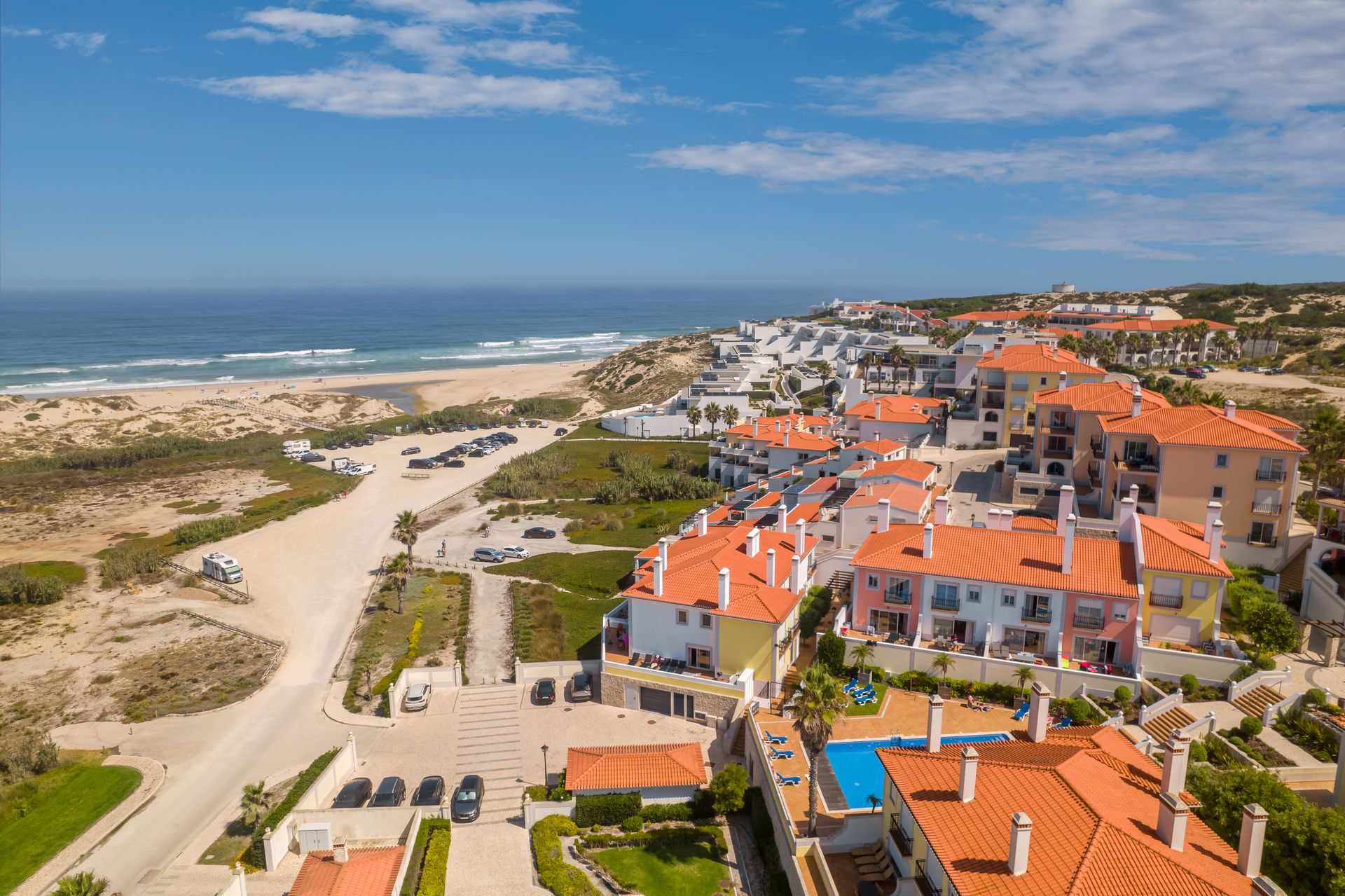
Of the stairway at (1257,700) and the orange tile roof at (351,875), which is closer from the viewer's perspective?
the orange tile roof at (351,875)

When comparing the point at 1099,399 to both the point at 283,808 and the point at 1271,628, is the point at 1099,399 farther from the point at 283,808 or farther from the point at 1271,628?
the point at 283,808

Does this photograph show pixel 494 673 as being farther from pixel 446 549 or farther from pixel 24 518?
pixel 24 518

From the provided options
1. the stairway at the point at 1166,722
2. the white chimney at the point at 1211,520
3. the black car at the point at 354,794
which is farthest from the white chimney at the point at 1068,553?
the black car at the point at 354,794

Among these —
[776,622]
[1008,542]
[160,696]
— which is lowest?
[160,696]

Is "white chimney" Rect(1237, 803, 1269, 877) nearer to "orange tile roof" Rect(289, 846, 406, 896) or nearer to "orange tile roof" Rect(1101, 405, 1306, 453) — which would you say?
"orange tile roof" Rect(289, 846, 406, 896)

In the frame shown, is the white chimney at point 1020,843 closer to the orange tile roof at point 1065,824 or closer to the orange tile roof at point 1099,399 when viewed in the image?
the orange tile roof at point 1065,824

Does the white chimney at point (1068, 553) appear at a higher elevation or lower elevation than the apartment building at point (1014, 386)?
lower

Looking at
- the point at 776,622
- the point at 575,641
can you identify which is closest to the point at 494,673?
the point at 575,641
